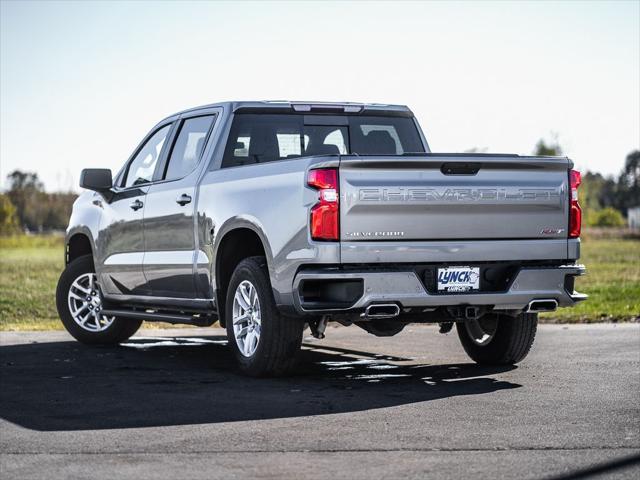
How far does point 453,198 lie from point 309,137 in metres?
2.28

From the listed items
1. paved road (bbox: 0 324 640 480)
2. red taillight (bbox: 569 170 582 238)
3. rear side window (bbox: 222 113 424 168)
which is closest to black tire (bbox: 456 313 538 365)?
paved road (bbox: 0 324 640 480)

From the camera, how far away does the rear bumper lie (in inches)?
322

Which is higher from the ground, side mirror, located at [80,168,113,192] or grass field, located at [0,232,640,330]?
side mirror, located at [80,168,113,192]

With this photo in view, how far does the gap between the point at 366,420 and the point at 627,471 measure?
1887mm

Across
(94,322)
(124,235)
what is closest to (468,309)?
(124,235)

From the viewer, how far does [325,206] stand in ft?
26.7

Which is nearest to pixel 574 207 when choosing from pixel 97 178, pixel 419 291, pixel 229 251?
pixel 419 291

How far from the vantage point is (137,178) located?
1140cm

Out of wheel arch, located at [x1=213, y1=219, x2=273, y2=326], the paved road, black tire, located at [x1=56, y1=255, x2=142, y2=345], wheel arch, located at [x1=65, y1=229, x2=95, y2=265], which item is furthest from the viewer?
wheel arch, located at [x1=65, y1=229, x2=95, y2=265]

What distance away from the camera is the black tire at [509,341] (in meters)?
9.61

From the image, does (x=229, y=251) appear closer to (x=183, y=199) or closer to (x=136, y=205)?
(x=183, y=199)

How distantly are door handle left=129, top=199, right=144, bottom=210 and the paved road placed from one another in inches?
53.3

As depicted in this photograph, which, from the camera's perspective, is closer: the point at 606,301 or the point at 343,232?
the point at 343,232

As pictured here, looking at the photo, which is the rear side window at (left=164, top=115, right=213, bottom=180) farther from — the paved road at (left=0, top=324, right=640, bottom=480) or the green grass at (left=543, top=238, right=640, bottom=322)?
the green grass at (left=543, top=238, right=640, bottom=322)
